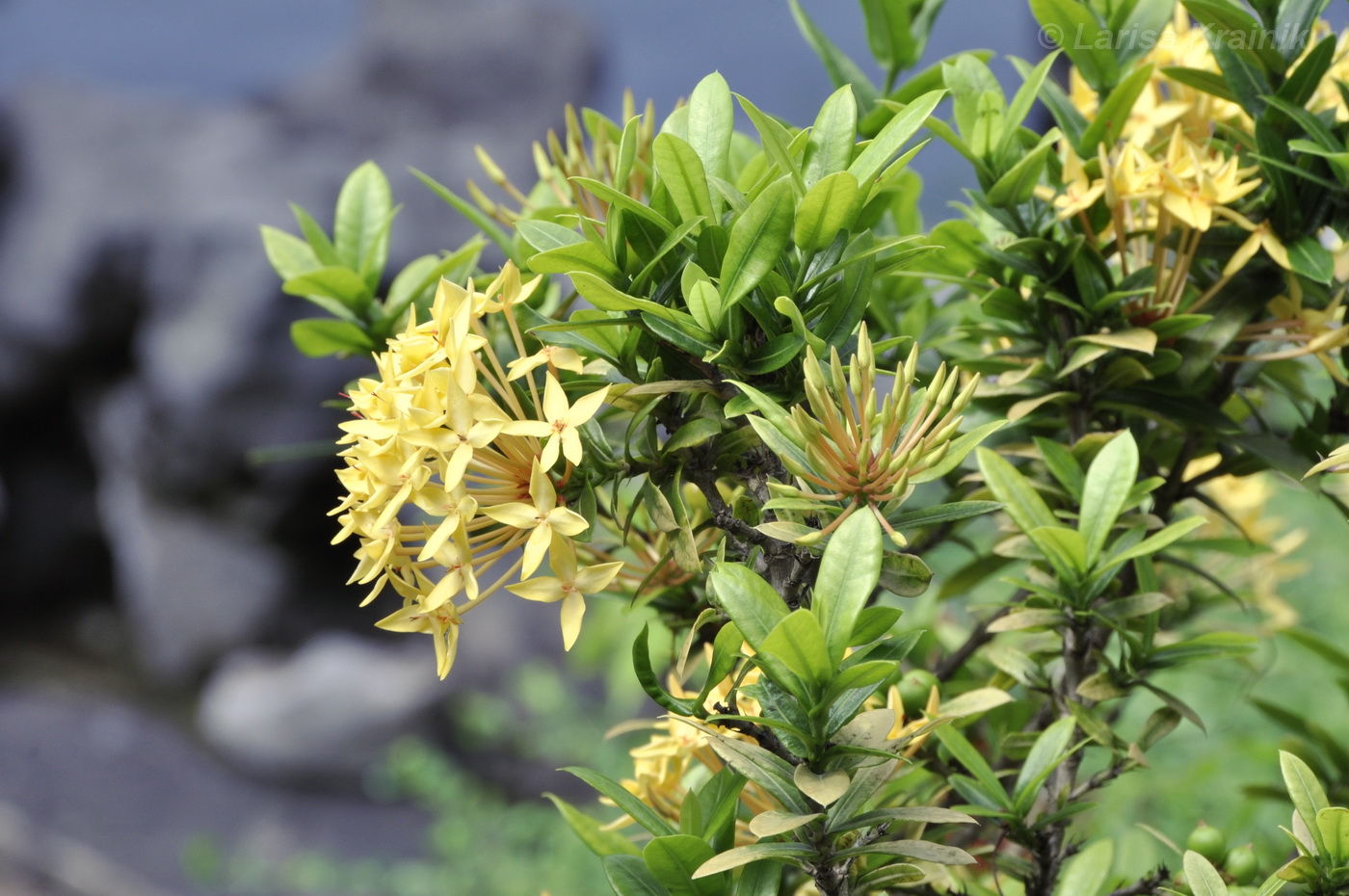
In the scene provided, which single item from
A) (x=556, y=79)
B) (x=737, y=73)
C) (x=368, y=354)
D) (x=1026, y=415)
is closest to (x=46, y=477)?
(x=556, y=79)

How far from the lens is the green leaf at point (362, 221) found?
1.94 feet

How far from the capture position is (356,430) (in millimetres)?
381

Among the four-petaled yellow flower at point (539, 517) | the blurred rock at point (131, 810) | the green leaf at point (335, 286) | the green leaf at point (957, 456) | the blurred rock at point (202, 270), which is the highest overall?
the green leaf at point (335, 286)

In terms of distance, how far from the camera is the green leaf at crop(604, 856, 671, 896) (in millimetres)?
436

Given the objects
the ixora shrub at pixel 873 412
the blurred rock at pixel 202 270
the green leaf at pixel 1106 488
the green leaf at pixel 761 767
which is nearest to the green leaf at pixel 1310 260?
the ixora shrub at pixel 873 412

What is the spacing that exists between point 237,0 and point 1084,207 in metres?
4.46

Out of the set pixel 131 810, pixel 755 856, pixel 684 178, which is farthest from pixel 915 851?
pixel 131 810

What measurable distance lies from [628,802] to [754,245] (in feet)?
0.75

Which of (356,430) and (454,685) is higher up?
(356,430)

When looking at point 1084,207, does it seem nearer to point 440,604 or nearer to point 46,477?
point 440,604

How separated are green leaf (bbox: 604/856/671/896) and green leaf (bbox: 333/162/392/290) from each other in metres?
0.33

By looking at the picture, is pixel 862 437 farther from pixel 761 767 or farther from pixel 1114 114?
pixel 1114 114

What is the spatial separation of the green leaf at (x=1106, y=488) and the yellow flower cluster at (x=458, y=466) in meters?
0.22

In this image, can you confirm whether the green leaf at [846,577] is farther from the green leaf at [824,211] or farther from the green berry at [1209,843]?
the green berry at [1209,843]
